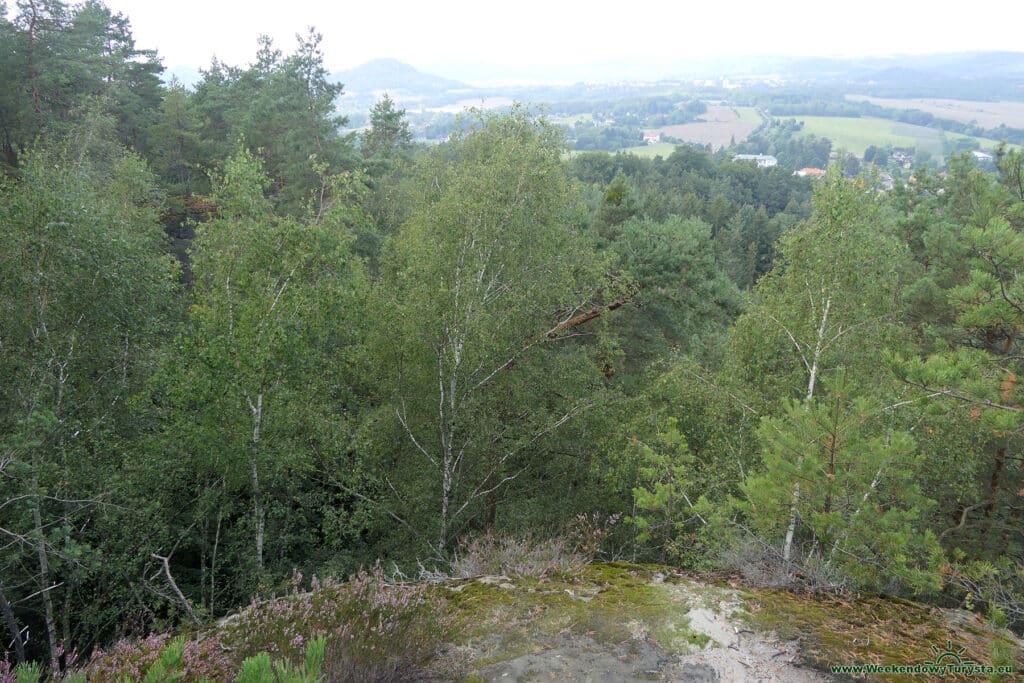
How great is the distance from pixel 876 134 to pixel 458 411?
194111 millimetres

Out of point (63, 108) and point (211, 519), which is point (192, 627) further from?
point (63, 108)

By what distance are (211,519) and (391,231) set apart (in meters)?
14.0

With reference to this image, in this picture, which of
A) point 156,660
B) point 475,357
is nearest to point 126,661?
point 156,660

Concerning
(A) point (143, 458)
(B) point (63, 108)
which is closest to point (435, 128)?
(B) point (63, 108)

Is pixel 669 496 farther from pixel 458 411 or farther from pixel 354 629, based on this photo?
pixel 354 629

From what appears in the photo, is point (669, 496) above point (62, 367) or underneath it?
underneath

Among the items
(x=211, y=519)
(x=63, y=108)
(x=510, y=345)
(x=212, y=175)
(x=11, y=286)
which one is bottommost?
(x=211, y=519)

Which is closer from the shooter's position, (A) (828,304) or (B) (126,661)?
(B) (126,661)

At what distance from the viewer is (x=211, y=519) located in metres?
10.2

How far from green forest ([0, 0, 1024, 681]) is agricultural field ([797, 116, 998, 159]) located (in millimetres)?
133961

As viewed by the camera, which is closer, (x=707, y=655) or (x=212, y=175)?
(x=707, y=655)

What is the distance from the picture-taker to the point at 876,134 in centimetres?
16150

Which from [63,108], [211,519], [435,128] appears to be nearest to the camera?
[211,519]

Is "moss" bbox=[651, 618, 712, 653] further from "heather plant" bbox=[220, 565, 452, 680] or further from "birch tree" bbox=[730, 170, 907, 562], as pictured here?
"birch tree" bbox=[730, 170, 907, 562]
